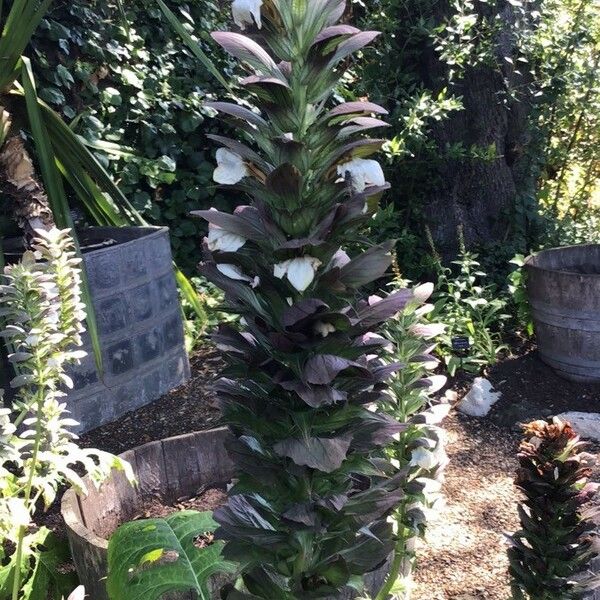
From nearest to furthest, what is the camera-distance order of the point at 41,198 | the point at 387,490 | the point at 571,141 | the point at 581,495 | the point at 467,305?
the point at 387,490, the point at 581,495, the point at 41,198, the point at 467,305, the point at 571,141

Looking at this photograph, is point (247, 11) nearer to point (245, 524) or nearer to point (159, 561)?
point (245, 524)

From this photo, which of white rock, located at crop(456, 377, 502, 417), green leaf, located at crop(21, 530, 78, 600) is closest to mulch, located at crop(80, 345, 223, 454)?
green leaf, located at crop(21, 530, 78, 600)

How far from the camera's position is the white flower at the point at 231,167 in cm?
106

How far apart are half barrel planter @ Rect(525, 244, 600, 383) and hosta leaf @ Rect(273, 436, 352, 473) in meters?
3.17

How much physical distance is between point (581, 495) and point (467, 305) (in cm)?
318

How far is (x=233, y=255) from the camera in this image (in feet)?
3.54

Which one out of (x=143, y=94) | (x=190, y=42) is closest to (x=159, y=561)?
(x=190, y=42)

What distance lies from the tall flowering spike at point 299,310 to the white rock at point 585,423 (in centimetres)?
254

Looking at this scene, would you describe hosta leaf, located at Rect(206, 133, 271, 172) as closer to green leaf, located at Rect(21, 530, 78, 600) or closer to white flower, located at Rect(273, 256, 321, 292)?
white flower, located at Rect(273, 256, 321, 292)

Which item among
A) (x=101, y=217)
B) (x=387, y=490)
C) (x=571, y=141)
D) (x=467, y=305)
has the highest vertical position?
(x=571, y=141)

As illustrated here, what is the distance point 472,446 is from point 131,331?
1.70 meters

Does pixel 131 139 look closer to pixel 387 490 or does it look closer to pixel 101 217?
pixel 101 217

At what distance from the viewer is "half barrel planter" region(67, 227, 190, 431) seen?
10.4ft

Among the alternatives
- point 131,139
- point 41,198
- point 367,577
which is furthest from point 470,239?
point 367,577
